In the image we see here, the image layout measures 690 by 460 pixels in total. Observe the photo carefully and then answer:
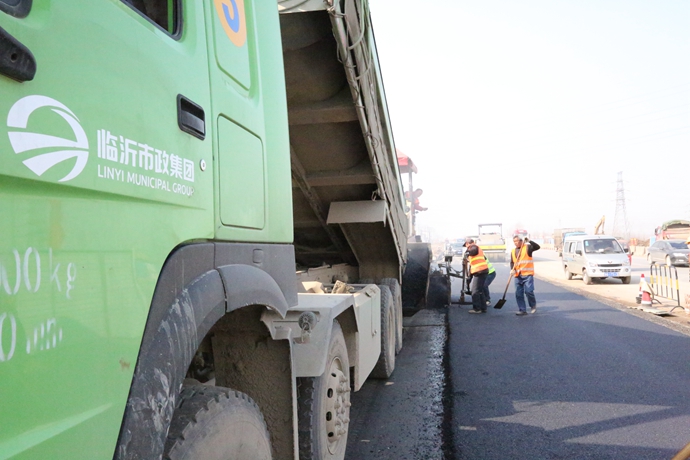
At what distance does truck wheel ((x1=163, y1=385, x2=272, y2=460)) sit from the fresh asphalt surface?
205 cm

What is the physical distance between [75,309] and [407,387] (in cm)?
441

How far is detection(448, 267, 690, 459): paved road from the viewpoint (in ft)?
12.0

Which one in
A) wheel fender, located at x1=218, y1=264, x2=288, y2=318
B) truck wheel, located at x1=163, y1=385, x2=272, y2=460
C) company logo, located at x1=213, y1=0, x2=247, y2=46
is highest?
company logo, located at x1=213, y1=0, x2=247, y2=46

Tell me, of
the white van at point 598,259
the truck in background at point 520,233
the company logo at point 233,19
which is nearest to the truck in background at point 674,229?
the truck in background at point 520,233

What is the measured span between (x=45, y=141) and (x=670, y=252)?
2464cm

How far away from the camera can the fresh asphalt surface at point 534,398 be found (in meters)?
3.63

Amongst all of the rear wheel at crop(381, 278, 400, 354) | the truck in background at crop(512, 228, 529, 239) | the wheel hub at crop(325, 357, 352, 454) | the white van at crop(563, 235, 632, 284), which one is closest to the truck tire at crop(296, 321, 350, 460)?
the wheel hub at crop(325, 357, 352, 454)

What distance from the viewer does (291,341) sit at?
89.1 inches

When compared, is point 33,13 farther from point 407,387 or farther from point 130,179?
point 407,387

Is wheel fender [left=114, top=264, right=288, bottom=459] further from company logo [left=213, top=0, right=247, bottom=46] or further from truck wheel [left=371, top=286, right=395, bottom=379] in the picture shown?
truck wheel [left=371, top=286, right=395, bottom=379]

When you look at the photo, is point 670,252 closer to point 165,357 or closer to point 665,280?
point 665,280

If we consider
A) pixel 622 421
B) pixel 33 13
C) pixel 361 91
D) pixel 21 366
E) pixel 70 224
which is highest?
pixel 361 91

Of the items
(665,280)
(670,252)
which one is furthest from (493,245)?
(665,280)

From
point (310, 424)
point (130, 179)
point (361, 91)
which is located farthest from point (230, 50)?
point (361, 91)
